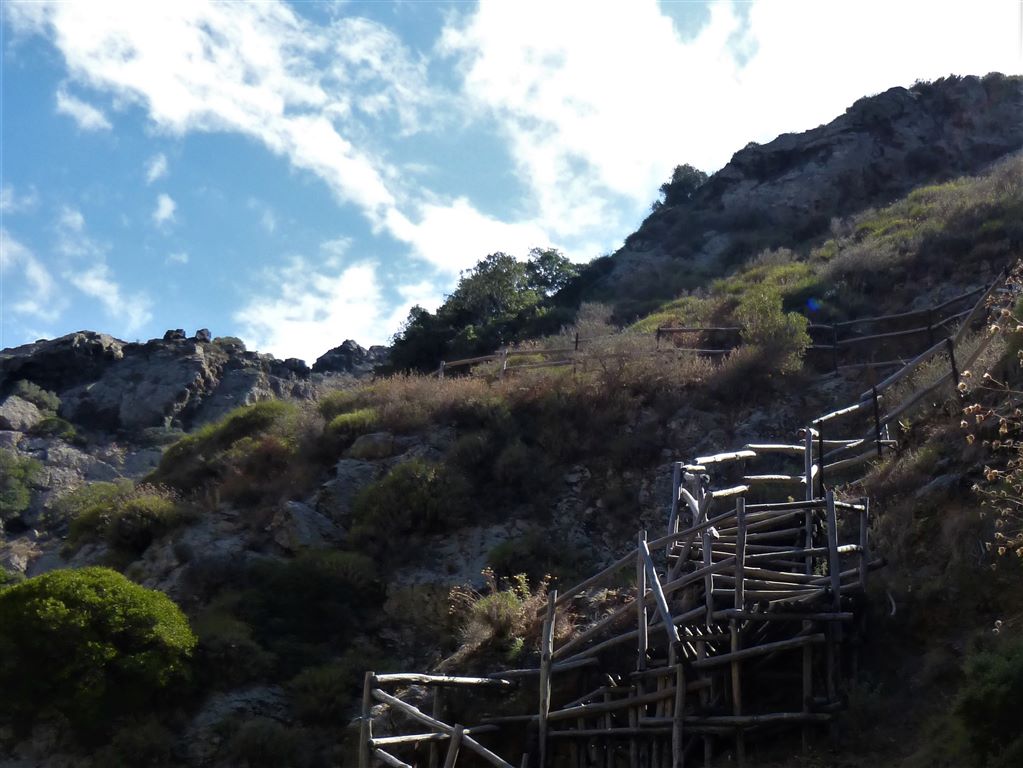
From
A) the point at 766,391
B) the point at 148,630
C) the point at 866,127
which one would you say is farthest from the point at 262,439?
the point at 866,127

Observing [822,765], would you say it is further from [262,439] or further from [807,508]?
[262,439]

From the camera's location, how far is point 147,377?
4197 centimetres

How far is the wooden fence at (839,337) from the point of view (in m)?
22.2

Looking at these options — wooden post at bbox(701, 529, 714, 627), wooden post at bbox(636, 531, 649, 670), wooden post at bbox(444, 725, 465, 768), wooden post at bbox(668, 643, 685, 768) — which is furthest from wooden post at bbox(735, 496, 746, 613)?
wooden post at bbox(444, 725, 465, 768)

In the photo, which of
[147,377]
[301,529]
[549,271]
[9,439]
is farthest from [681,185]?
[301,529]

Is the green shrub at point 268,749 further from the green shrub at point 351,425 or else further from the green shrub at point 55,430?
the green shrub at point 55,430

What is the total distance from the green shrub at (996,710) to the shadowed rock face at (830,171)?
2953 cm

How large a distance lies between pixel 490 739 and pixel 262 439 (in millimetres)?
12596

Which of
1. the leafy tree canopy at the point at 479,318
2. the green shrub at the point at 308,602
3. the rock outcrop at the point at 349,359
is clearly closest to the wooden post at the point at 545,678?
the green shrub at the point at 308,602

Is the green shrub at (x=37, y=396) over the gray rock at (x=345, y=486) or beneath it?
over

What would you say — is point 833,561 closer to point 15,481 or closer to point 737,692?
point 737,692

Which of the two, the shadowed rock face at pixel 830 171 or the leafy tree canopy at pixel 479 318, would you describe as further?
the shadowed rock face at pixel 830 171

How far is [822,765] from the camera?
31.2ft

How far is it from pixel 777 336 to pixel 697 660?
12418 millimetres
